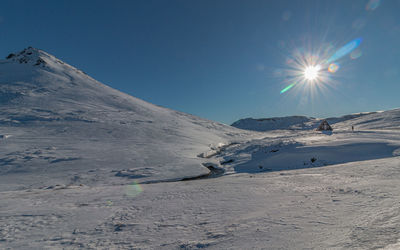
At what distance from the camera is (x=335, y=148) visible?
1366cm

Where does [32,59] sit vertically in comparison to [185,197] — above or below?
above

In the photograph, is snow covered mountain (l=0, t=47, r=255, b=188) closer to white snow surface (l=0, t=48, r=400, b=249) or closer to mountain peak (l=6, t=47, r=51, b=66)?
white snow surface (l=0, t=48, r=400, b=249)

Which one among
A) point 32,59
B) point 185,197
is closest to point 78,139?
point 185,197

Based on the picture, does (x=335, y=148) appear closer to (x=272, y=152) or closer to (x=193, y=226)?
(x=272, y=152)

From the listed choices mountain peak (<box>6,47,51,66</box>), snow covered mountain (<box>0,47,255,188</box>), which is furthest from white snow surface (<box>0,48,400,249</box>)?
mountain peak (<box>6,47,51,66</box>)

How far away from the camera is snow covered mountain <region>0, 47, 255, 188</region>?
1133cm

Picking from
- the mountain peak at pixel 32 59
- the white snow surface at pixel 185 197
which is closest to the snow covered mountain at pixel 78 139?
the white snow surface at pixel 185 197

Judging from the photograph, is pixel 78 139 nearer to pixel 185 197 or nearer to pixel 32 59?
pixel 185 197

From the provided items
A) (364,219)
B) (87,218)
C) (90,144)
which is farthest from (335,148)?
(90,144)

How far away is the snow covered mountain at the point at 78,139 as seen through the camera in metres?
11.3

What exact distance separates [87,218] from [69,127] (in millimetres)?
18337

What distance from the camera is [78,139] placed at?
57.1 ft

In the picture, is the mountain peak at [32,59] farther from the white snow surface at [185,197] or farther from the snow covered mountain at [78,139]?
Answer: the white snow surface at [185,197]

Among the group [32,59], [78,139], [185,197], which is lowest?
[185,197]
